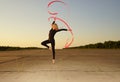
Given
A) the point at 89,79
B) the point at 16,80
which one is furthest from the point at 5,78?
the point at 89,79

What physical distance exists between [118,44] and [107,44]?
5.83 ft

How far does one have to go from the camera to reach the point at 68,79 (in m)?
8.27

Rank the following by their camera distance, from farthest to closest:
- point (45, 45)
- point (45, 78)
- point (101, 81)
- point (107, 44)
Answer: point (107, 44) → point (45, 45) → point (45, 78) → point (101, 81)

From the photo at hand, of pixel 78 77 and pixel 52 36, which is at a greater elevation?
pixel 52 36

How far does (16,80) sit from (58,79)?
136 cm

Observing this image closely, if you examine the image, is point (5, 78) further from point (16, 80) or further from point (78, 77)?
point (78, 77)

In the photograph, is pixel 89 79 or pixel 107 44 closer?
pixel 89 79

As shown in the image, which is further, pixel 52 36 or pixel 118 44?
pixel 118 44

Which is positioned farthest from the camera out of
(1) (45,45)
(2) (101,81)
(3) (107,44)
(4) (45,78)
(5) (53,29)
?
(3) (107,44)

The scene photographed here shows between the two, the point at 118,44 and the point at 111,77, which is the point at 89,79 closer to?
the point at 111,77

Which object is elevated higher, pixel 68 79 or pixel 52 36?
pixel 52 36

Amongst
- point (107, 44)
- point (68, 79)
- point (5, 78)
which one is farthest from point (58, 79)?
point (107, 44)

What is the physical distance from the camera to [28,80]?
8.19 m

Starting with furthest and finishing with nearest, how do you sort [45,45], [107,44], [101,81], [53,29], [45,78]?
[107,44] → [45,45] → [53,29] → [45,78] → [101,81]
